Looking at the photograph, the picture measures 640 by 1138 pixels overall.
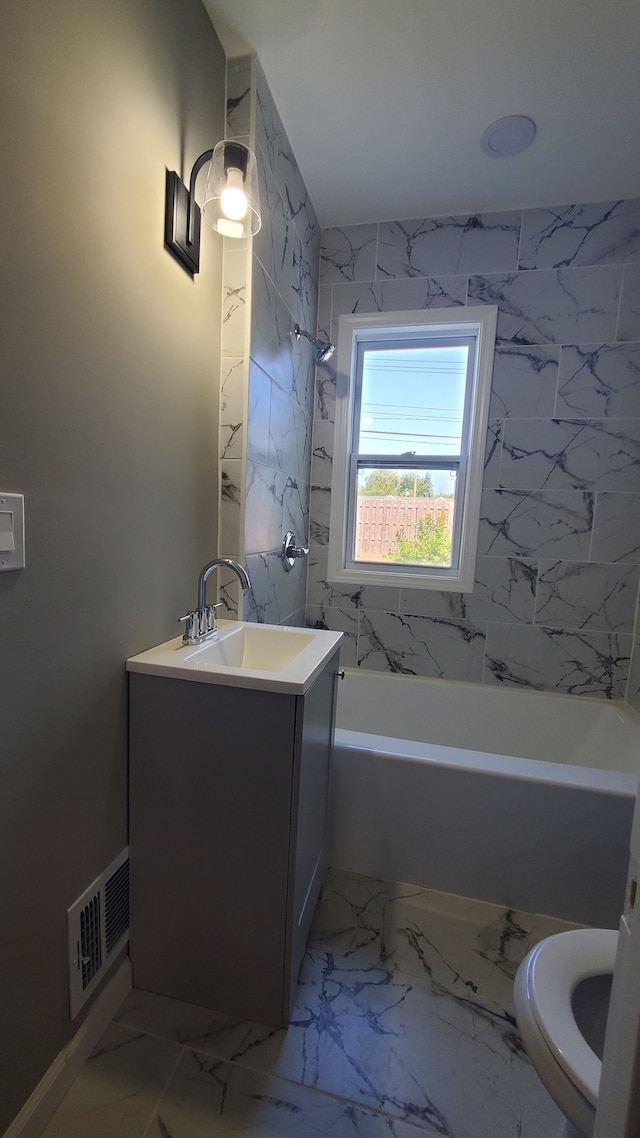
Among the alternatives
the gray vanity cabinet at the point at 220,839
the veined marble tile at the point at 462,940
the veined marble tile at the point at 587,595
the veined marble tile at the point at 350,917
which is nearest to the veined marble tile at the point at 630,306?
the veined marble tile at the point at 587,595

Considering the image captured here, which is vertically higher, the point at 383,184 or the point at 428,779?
the point at 383,184

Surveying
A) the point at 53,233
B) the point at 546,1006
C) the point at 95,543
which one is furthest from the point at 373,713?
the point at 53,233

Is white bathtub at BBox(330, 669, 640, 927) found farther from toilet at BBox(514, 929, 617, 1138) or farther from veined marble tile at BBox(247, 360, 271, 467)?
veined marble tile at BBox(247, 360, 271, 467)

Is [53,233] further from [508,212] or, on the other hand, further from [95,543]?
[508,212]

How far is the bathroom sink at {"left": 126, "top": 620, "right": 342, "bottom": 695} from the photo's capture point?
3.26 ft

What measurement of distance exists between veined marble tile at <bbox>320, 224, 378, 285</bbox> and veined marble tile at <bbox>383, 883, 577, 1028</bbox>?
265cm

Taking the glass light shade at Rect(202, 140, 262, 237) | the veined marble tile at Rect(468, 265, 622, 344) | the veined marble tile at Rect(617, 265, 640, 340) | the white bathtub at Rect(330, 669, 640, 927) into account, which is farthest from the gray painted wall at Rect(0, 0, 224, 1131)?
the veined marble tile at Rect(617, 265, 640, 340)

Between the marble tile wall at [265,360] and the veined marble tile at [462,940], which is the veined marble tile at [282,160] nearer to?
the marble tile wall at [265,360]

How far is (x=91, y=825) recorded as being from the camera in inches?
39.0

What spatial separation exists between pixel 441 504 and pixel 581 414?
730mm

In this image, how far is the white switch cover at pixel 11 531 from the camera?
0.73 meters

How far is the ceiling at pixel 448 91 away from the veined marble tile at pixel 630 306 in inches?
12.8

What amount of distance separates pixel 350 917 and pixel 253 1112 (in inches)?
21.5

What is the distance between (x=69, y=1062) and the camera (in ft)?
3.10
